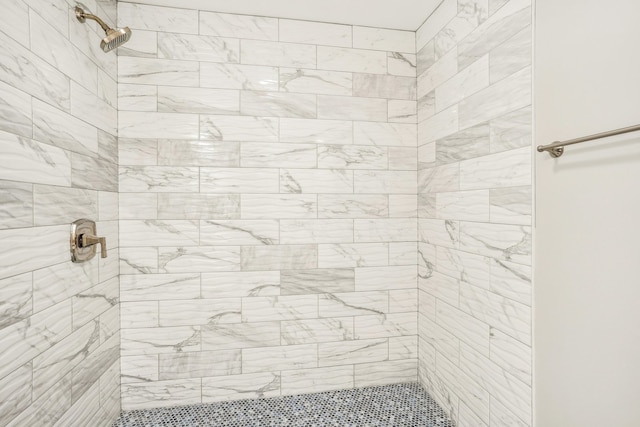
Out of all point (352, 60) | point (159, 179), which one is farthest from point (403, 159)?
point (159, 179)

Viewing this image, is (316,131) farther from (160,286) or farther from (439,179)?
(160,286)

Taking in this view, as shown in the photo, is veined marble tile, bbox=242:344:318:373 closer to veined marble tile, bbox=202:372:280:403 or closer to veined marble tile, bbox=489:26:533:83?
veined marble tile, bbox=202:372:280:403

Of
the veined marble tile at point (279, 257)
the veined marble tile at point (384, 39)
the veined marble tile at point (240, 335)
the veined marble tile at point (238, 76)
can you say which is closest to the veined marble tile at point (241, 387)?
the veined marble tile at point (240, 335)

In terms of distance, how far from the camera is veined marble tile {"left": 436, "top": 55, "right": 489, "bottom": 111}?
4.99 feet

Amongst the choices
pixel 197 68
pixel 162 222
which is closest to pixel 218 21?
pixel 197 68

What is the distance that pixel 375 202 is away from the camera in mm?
2109

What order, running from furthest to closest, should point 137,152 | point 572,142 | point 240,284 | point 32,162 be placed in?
point 240,284 < point 137,152 < point 32,162 < point 572,142

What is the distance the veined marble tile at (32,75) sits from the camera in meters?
1.08

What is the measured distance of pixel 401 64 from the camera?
2.14 meters

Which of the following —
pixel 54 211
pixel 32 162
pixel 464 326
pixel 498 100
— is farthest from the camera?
pixel 464 326

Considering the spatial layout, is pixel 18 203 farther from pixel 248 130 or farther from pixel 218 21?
pixel 218 21

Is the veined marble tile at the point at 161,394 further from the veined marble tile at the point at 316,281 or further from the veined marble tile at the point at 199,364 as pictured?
the veined marble tile at the point at 316,281

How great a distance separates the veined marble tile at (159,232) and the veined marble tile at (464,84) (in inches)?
59.4

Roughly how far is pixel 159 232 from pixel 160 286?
0.30 meters
